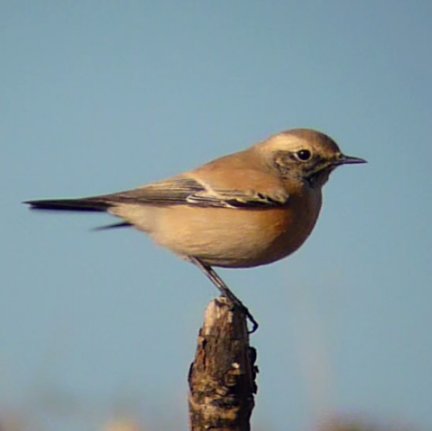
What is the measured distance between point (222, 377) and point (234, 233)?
123 cm

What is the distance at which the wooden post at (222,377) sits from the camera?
3.08 m

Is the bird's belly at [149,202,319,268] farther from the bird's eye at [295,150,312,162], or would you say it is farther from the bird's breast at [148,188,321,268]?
Result: the bird's eye at [295,150,312,162]

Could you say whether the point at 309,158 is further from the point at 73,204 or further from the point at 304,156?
the point at 73,204

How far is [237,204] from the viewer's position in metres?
4.40

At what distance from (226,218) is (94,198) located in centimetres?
64

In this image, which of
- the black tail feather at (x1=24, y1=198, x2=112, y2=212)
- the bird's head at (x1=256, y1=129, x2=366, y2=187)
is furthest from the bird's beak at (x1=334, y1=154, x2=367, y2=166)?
the black tail feather at (x1=24, y1=198, x2=112, y2=212)

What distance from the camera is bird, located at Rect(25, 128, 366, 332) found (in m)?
4.27

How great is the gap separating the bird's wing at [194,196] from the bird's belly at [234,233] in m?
0.04

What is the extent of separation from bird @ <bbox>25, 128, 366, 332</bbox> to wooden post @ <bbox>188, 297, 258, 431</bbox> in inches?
30.3

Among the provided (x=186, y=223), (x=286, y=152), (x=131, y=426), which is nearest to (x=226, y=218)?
(x=186, y=223)

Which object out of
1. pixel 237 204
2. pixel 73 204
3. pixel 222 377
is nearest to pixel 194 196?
pixel 237 204


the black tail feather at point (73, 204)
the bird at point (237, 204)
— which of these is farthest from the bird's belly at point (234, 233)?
the black tail feather at point (73, 204)

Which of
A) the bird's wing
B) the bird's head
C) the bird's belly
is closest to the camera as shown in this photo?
the bird's belly

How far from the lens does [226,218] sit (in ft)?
14.3
